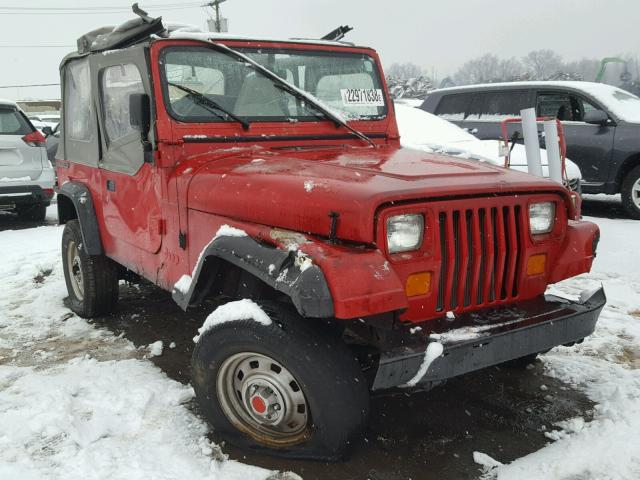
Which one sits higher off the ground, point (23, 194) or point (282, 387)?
point (282, 387)

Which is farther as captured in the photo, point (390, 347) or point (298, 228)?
point (298, 228)

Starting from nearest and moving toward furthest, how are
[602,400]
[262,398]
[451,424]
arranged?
[262,398]
[451,424]
[602,400]

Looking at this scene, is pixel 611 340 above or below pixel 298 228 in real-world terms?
below

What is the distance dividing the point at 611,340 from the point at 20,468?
3.61 m

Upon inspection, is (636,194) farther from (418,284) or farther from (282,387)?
(282,387)

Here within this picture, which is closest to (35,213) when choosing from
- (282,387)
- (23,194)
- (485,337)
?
(23,194)

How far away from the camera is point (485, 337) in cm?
239

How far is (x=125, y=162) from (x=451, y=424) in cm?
249

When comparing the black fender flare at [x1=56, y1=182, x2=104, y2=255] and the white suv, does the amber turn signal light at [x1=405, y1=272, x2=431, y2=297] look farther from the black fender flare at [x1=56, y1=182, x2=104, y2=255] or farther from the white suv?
the white suv

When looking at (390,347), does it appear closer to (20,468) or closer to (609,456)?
(609,456)

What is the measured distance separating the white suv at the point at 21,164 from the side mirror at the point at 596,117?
7.75 m

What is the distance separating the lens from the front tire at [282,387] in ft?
7.78

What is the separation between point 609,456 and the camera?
8.55 ft

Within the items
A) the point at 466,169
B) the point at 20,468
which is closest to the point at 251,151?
the point at 466,169
